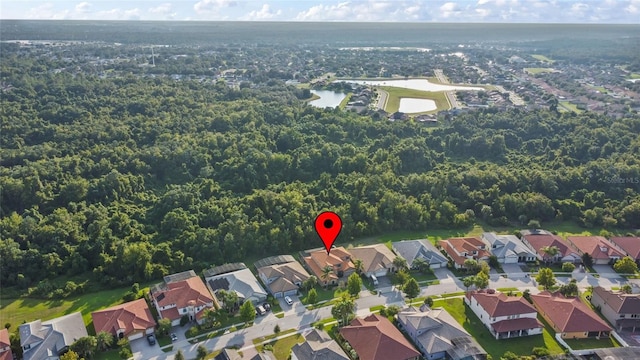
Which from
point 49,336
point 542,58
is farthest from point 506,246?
point 542,58

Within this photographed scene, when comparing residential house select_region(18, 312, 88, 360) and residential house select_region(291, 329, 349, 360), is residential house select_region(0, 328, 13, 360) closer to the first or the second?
residential house select_region(18, 312, 88, 360)

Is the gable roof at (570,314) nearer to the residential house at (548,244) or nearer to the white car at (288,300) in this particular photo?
the residential house at (548,244)

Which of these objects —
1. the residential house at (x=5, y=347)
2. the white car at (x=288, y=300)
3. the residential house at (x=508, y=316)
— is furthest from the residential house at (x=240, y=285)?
the residential house at (x=508, y=316)

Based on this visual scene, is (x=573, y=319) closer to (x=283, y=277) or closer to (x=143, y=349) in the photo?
(x=283, y=277)

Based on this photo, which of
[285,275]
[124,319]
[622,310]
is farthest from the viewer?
[285,275]

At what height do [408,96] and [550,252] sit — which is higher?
[550,252]

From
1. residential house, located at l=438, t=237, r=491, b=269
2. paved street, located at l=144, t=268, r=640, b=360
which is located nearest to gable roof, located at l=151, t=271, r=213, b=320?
paved street, located at l=144, t=268, r=640, b=360
